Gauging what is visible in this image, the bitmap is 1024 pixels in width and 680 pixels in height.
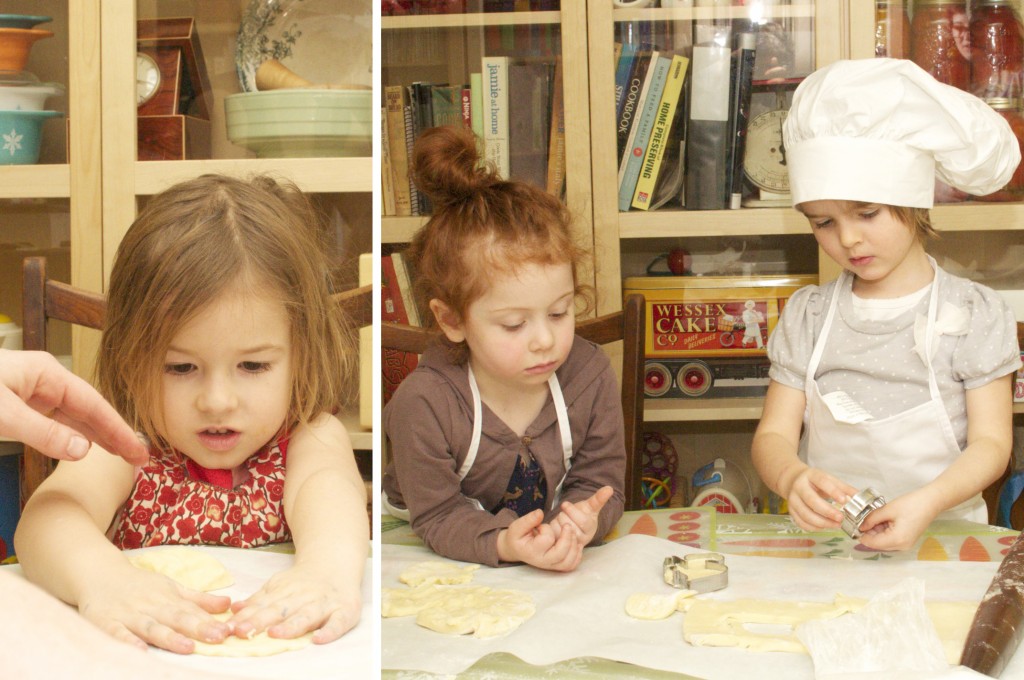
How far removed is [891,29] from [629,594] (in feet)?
2.26

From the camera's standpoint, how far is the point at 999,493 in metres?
0.93

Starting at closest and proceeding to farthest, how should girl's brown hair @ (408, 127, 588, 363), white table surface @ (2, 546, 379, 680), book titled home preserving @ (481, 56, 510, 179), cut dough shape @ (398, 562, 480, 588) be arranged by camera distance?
1. white table surface @ (2, 546, 379, 680)
2. cut dough shape @ (398, 562, 480, 588)
3. girl's brown hair @ (408, 127, 588, 363)
4. book titled home preserving @ (481, 56, 510, 179)

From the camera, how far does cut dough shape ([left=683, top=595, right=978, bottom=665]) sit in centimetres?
58

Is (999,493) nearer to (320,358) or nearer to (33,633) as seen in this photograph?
(320,358)

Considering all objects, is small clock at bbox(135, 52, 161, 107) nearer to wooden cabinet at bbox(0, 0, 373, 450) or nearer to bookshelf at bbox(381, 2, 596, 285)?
wooden cabinet at bbox(0, 0, 373, 450)

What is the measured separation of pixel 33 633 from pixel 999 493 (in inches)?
31.7

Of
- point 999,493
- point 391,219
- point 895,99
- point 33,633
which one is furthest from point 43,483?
point 999,493

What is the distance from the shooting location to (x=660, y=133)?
42.9 inches

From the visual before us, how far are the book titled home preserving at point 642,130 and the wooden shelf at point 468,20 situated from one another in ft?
0.40

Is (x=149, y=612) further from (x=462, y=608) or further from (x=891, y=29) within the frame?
(x=891, y=29)

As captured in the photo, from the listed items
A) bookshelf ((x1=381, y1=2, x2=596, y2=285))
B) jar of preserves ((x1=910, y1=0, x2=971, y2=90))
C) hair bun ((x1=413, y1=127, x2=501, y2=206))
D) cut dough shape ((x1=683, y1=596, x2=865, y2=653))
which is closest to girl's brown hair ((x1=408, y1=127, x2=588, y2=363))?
hair bun ((x1=413, y1=127, x2=501, y2=206))

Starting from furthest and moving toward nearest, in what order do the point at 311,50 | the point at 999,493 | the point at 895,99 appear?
1. the point at 999,493
2. the point at 895,99
3. the point at 311,50

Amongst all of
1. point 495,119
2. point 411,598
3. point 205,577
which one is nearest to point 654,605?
point 411,598

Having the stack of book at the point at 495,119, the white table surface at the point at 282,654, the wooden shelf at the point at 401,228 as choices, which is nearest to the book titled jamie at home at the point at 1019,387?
the stack of book at the point at 495,119
